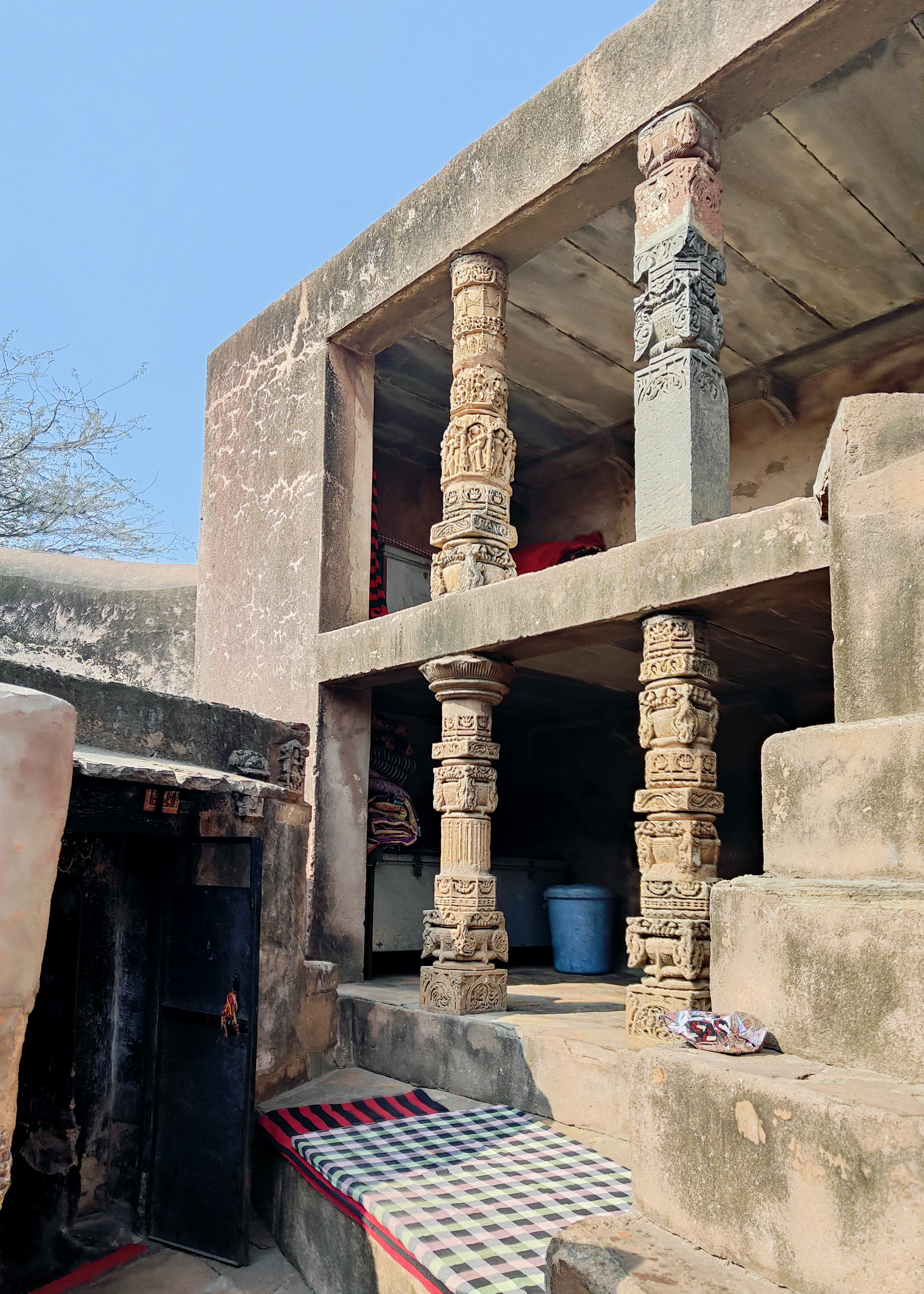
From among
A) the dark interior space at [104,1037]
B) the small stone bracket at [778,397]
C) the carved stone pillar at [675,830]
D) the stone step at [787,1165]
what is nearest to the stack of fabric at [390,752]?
the dark interior space at [104,1037]

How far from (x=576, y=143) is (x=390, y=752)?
433 centimetres

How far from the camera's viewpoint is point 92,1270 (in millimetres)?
4574

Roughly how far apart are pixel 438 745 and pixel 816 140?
3.94 meters

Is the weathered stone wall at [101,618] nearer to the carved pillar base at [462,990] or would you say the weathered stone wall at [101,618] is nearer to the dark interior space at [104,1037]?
the dark interior space at [104,1037]

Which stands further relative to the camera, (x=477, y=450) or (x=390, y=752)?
(x=390, y=752)

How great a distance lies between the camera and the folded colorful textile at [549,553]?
8.61 meters

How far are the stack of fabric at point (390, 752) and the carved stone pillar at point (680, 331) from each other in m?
3.41

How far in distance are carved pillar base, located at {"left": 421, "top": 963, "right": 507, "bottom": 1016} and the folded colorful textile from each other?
356 centimetres

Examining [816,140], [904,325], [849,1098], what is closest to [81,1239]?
[849,1098]

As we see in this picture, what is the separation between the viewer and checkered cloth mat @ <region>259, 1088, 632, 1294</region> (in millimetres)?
3344

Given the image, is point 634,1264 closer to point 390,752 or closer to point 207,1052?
point 207,1052

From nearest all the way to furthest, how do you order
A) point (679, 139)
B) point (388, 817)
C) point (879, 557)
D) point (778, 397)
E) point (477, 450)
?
point (879, 557) → point (679, 139) → point (477, 450) → point (388, 817) → point (778, 397)

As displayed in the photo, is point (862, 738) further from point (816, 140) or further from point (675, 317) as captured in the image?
point (816, 140)

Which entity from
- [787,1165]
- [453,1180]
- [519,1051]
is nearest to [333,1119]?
[519,1051]
